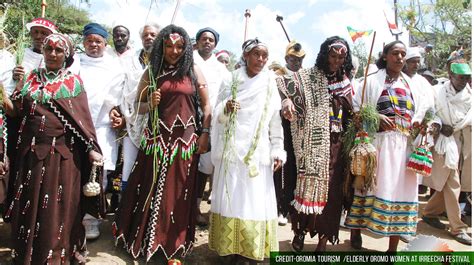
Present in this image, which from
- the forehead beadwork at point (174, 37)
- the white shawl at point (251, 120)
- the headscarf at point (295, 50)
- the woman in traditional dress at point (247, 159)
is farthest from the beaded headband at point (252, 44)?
the headscarf at point (295, 50)

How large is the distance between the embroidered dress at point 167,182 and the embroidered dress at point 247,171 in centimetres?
30

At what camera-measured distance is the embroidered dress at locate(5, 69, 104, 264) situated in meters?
3.54

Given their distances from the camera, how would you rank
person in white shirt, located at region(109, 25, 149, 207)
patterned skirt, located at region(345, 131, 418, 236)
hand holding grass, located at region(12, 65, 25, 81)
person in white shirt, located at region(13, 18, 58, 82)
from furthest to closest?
patterned skirt, located at region(345, 131, 418, 236), person in white shirt, located at region(109, 25, 149, 207), person in white shirt, located at region(13, 18, 58, 82), hand holding grass, located at region(12, 65, 25, 81)

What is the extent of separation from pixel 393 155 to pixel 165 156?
2.50 m

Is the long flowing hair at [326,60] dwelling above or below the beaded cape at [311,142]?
above

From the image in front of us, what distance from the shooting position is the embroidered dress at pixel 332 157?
14.7ft

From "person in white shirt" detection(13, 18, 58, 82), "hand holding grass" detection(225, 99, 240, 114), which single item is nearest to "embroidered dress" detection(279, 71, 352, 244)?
"hand holding grass" detection(225, 99, 240, 114)

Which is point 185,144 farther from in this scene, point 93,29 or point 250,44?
point 93,29

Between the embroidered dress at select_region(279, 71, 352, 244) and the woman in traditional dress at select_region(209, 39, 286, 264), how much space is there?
1.49ft

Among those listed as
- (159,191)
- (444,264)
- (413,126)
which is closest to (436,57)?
(413,126)

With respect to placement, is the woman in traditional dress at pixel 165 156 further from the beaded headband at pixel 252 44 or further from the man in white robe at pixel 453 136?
the man in white robe at pixel 453 136

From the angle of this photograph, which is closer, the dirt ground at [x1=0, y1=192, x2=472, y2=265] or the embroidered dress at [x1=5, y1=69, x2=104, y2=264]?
the embroidered dress at [x1=5, y1=69, x2=104, y2=264]

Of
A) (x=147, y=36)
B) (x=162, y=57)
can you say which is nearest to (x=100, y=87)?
(x=147, y=36)

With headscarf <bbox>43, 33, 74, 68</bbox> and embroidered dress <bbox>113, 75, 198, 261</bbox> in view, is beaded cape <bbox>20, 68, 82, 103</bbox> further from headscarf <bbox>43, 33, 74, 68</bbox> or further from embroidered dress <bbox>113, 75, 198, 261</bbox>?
embroidered dress <bbox>113, 75, 198, 261</bbox>
